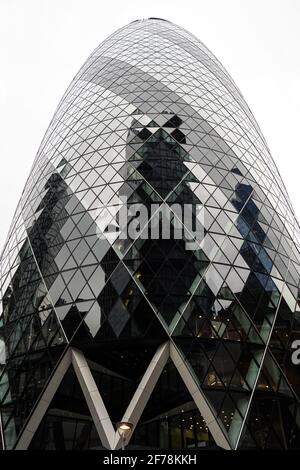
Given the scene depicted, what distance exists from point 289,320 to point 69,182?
13.0 metres

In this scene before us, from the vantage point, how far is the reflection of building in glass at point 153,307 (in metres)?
14.6

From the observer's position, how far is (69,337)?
15.8 meters

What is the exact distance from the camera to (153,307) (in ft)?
51.2

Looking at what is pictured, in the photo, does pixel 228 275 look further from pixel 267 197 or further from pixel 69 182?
pixel 69 182

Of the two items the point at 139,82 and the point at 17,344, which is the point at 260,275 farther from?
the point at 139,82

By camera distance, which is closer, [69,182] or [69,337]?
[69,337]

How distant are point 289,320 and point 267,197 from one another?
8.03 m

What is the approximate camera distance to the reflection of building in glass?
14.6 meters
